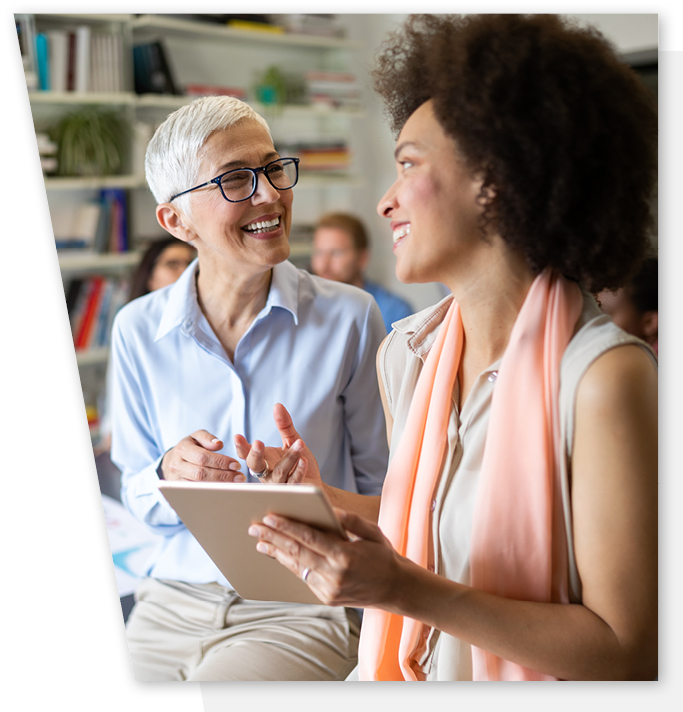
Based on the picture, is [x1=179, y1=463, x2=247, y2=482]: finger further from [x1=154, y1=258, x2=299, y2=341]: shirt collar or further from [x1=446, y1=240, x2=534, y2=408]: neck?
[x1=446, y1=240, x2=534, y2=408]: neck

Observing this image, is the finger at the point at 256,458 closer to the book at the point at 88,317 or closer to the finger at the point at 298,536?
the finger at the point at 298,536

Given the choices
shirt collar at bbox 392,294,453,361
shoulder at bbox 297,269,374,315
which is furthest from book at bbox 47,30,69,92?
shirt collar at bbox 392,294,453,361

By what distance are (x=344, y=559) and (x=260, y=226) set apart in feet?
2.02

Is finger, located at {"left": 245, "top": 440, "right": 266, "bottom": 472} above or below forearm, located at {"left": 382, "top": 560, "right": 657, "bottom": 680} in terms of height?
above

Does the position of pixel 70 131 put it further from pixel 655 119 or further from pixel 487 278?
Answer: pixel 655 119

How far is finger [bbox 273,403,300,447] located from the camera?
4.35 ft

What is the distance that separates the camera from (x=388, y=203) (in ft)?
4.03

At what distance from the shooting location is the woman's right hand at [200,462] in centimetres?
132

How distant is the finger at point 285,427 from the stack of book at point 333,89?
0.68 m

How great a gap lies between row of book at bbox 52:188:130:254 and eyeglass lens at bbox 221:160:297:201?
2.34ft

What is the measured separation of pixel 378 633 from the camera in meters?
1.32

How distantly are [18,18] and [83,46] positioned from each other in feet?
0.99

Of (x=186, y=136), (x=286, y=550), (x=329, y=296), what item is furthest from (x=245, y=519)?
(x=186, y=136)

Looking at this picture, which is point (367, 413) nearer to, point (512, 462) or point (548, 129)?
point (512, 462)
